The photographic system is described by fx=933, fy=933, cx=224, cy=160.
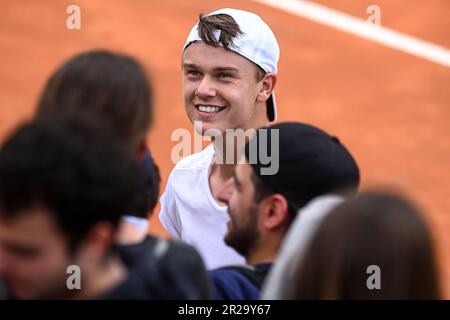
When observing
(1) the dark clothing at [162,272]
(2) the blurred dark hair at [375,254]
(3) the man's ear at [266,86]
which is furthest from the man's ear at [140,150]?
(3) the man's ear at [266,86]

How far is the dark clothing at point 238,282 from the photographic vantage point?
3.21 m

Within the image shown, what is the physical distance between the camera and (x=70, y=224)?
8.07 feet

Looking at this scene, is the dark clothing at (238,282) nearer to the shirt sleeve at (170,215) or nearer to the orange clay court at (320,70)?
the shirt sleeve at (170,215)

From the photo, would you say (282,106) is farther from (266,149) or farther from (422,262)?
(422,262)

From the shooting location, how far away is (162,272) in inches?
110

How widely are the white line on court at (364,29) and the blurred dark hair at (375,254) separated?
8.70 m

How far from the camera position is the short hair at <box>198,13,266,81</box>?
5.18 meters

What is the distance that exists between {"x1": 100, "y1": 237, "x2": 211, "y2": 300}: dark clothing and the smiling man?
2105 millimetres

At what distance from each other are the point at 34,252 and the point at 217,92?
2859mm

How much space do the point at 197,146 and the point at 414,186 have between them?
263cm

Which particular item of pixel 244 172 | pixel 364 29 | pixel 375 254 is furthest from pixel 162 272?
pixel 364 29

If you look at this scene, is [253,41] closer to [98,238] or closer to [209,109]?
[209,109]
